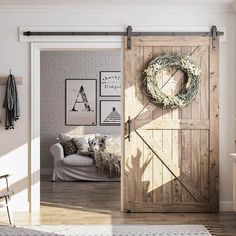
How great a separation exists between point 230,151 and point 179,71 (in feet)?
3.96

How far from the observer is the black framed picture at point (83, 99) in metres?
8.75

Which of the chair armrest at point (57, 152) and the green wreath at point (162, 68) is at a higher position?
the green wreath at point (162, 68)

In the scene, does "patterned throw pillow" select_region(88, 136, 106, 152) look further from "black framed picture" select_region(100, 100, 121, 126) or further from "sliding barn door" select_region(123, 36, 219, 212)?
"sliding barn door" select_region(123, 36, 219, 212)

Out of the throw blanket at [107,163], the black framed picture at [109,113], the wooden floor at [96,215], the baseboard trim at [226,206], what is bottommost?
the wooden floor at [96,215]

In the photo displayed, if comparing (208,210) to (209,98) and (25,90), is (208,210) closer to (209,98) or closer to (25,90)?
(209,98)

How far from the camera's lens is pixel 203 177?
5.25 m

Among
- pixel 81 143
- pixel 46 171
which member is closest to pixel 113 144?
pixel 81 143

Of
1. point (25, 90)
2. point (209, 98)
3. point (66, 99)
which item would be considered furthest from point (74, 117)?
point (209, 98)

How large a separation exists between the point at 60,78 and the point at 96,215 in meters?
4.38

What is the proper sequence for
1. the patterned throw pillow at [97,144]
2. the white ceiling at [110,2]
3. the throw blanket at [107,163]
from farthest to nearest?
1. the patterned throw pillow at [97,144]
2. the throw blanket at [107,163]
3. the white ceiling at [110,2]

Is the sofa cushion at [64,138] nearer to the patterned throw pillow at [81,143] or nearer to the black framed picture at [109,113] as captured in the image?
the patterned throw pillow at [81,143]

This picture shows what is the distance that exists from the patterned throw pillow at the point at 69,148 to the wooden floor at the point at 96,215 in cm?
Result: 176

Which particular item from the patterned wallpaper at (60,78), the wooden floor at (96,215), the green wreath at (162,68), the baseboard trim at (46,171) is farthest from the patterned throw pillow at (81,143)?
the green wreath at (162,68)

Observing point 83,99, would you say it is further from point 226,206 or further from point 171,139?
point 226,206
